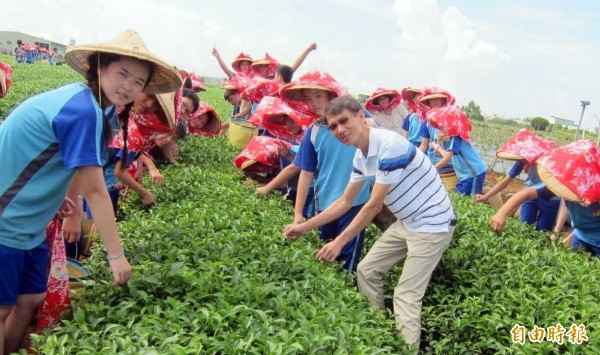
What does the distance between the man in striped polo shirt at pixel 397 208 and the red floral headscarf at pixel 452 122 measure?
10.1ft

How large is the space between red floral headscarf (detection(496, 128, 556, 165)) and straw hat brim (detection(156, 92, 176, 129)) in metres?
3.11

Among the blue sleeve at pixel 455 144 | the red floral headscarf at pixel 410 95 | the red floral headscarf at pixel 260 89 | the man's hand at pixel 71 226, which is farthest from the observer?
the red floral headscarf at pixel 410 95

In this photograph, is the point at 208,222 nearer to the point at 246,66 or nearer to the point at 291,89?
the point at 291,89

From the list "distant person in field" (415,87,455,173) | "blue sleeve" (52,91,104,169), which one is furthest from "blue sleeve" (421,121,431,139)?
"blue sleeve" (52,91,104,169)

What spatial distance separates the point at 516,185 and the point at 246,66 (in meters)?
8.49

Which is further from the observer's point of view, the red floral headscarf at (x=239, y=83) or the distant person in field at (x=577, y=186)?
the red floral headscarf at (x=239, y=83)

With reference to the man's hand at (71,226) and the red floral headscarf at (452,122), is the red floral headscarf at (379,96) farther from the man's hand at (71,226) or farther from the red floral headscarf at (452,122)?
the man's hand at (71,226)

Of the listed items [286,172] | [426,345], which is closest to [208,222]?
[286,172]

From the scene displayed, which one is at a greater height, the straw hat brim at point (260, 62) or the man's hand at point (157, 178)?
the straw hat brim at point (260, 62)

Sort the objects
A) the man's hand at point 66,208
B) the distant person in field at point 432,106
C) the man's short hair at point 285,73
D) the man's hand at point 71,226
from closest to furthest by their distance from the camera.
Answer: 1. the man's hand at point 66,208
2. the man's hand at point 71,226
3. the man's short hair at point 285,73
4. the distant person in field at point 432,106

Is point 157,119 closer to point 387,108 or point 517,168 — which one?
point 517,168

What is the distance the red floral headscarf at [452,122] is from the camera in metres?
6.20

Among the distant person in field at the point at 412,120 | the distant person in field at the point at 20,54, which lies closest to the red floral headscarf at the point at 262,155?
the distant person in field at the point at 412,120

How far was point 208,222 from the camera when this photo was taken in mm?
3250
